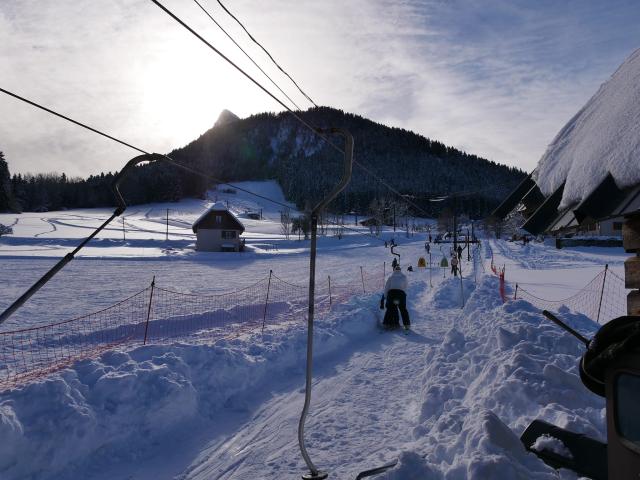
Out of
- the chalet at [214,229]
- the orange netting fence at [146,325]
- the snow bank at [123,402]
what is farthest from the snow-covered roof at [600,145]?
the chalet at [214,229]

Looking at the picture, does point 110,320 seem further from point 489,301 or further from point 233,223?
point 233,223

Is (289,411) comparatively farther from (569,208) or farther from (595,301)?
(595,301)

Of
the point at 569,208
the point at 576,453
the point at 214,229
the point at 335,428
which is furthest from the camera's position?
the point at 214,229

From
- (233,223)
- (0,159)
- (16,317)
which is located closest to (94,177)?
(0,159)

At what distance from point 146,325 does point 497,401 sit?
8.49 meters

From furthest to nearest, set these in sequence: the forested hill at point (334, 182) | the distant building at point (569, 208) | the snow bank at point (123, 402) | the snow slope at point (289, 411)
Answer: the forested hill at point (334, 182), the snow bank at point (123, 402), the snow slope at point (289, 411), the distant building at point (569, 208)

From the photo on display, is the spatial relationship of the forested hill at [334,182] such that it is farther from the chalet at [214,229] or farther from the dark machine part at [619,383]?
the dark machine part at [619,383]

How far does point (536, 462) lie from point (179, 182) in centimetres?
11708

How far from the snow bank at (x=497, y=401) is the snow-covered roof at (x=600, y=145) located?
2282mm

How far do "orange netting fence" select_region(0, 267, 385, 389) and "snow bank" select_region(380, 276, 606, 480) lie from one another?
5769 mm

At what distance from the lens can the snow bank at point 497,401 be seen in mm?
3783

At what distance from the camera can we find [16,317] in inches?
Answer: 518

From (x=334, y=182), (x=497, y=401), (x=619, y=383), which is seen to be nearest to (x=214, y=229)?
(x=497, y=401)

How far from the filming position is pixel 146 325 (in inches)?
424
